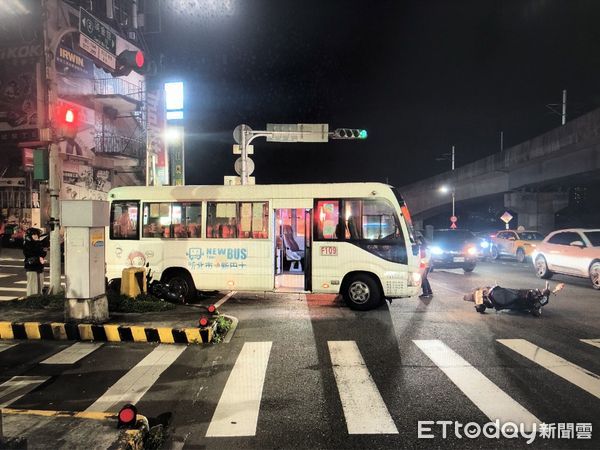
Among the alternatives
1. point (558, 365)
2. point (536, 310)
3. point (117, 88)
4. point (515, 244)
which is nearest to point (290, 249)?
point (536, 310)

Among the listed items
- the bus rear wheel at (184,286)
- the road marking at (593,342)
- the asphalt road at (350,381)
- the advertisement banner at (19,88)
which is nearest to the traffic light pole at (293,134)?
the bus rear wheel at (184,286)

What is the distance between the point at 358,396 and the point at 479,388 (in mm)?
1513

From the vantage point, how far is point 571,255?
1391 centimetres

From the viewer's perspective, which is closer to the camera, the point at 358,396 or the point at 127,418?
the point at 127,418

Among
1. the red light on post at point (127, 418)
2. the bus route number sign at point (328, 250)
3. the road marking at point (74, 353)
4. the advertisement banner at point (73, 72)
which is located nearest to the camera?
the red light on post at point (127, 418)

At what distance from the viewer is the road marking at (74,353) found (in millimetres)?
6227

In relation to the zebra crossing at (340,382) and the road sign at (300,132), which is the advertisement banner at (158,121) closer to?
the road sign at (300,132)

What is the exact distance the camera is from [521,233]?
76.8 feet

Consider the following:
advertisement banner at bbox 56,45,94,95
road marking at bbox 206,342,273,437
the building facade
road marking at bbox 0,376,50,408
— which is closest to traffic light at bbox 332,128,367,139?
road marking at bbox 206,342,273,437

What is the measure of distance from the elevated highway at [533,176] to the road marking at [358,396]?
22.1 m

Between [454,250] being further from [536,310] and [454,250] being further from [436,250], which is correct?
[536,310]

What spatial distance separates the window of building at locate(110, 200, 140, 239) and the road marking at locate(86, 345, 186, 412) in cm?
460

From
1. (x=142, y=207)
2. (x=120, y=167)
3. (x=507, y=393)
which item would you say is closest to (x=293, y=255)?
(x=142, y=207)

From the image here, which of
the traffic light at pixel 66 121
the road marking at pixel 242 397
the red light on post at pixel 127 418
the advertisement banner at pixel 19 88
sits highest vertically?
the advertisement banner at pixel 19 88
